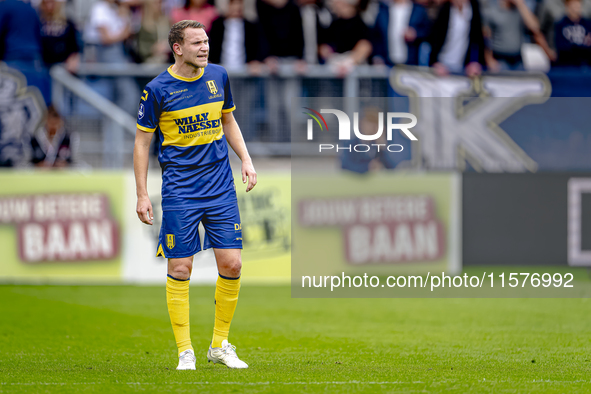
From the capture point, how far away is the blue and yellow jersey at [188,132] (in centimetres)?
538

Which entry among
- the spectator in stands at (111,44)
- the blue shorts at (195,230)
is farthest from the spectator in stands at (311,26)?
the blue shorts at (195,230)

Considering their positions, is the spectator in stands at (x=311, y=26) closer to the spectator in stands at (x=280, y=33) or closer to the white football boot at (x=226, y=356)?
the spectator in stands at (x=280, y=33)

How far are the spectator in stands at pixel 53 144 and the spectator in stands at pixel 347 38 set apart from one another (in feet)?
12.5

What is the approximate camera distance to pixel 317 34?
1221cm

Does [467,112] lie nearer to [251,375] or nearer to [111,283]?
[111,283]

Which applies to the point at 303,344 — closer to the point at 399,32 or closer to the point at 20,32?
the point at 399,32

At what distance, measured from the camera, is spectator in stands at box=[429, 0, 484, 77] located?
474 inches

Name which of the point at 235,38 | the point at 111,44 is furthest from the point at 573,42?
the point at 111,44

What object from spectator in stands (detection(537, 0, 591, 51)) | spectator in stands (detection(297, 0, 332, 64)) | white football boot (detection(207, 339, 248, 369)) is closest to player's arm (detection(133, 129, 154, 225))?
white football boot (detection(207, 339, 248, 369))

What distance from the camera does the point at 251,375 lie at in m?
5.27

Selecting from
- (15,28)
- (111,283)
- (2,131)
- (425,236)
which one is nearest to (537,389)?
(425,236)

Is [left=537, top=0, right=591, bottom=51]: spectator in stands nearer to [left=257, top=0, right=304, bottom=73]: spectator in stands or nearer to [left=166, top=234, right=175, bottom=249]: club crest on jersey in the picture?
[left=257, top=0, right=304, bottom=73]: spectator in stands

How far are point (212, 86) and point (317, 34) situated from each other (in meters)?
6.94

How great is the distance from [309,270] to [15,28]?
535 cm
